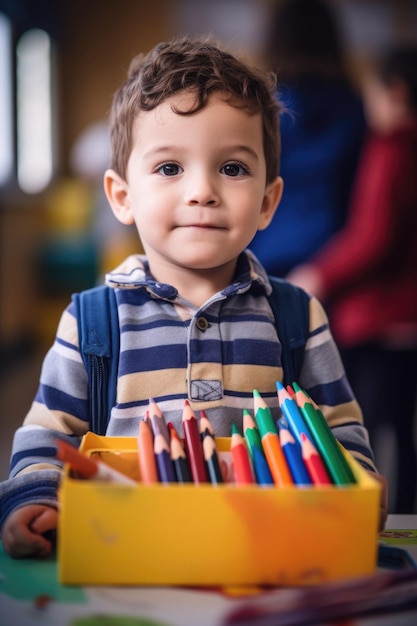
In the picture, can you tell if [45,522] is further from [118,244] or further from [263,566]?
[118,244]

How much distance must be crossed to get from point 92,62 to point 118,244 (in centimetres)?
311

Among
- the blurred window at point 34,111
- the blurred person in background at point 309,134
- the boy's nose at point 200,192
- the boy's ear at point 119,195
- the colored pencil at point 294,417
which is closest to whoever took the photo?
the colored pencil at point 294,417

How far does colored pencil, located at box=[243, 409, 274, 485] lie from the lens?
60 cm

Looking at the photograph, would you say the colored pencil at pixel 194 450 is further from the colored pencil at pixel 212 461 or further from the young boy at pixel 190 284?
the young boy at pixel 190 284

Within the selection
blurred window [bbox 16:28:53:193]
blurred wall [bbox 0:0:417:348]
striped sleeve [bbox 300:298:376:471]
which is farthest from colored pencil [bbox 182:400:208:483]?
blurred wall [bbox 0:0:417:348]

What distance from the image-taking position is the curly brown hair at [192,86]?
31.9 inches

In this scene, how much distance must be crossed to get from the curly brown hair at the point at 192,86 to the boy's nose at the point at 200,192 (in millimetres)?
72

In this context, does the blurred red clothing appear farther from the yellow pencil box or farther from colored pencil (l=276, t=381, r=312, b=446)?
the yellow pencil box

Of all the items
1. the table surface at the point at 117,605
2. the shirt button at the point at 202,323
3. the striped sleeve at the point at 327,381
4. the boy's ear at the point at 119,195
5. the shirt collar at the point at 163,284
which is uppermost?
the boy's ear at the point at 119,195

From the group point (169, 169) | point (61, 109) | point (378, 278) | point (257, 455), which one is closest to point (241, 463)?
point (257, 455)

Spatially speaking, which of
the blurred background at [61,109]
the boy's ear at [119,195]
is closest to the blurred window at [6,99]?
the blurred background at [61,109]

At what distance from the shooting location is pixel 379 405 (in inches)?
74.0

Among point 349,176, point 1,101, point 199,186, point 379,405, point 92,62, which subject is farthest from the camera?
point 92,62

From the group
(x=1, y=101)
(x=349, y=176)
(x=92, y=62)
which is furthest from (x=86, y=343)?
(x=92, y=62)
